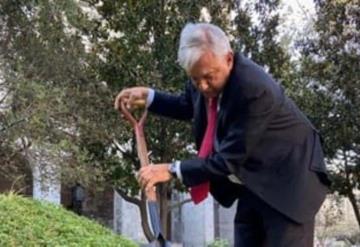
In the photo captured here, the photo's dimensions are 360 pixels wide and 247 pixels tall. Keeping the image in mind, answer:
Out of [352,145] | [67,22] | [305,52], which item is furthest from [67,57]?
[352,145]

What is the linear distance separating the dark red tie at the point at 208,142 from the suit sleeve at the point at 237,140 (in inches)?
4.3

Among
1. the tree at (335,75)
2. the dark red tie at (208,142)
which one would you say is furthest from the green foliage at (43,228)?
the tree at (335,75)

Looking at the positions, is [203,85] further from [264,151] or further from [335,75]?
[335,75]

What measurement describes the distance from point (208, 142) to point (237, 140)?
0.23 meters

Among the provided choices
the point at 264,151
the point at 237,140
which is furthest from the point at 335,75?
the point at 237,140

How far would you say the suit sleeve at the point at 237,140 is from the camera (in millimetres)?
2336

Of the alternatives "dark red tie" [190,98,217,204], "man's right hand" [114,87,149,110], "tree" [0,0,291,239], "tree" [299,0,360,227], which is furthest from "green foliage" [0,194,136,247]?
"tree" [299,0,360,227]

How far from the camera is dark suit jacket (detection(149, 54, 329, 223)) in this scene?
7.72 feet

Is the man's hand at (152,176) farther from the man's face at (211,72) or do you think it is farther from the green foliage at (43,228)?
the green foliage at (43,228)

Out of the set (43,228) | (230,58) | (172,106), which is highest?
(230,58)

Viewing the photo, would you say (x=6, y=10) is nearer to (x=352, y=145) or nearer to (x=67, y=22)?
(x=67, y=22)

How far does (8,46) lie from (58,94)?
89cm

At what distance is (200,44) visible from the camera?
2305 mm

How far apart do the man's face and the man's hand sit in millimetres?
323
